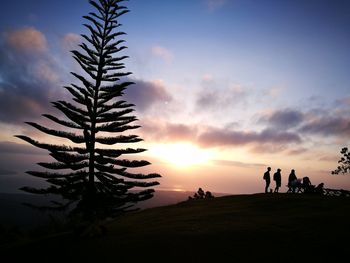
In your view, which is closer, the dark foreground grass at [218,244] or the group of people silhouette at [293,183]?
the dark foreground grass at [218,244]

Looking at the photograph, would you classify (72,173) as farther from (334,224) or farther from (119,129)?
(334,224)

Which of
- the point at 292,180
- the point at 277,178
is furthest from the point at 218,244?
the point at 292,180

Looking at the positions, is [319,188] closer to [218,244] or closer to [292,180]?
[292,180]

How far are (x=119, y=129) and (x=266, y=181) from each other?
9.53 m

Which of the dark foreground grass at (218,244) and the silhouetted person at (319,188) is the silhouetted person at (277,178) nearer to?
the silhouetted person at (319,188)

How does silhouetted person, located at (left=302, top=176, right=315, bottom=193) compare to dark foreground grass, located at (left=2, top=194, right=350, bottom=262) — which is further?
silhouetted person, located at (left=302, top=176, right=315, bottom=193)

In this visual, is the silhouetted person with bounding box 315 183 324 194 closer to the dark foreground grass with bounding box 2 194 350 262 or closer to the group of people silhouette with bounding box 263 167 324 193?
the group of people silhouette with bounding box 263 167 324 193

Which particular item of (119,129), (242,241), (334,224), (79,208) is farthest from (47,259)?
(119,129)

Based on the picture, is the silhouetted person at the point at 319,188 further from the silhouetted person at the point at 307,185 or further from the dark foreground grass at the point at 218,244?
the dark foreground grass at the point at 218,244

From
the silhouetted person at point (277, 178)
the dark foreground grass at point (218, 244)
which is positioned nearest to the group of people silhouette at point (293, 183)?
the silhouetted person at point (277, 178)

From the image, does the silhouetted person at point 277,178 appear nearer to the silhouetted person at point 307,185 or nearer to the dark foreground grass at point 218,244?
the silhouetted person at point 307,185

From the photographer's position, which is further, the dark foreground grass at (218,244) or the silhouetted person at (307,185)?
the silhouetted person at (307,185)

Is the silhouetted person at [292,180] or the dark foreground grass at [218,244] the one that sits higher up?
the silhouetted person at [292,180]

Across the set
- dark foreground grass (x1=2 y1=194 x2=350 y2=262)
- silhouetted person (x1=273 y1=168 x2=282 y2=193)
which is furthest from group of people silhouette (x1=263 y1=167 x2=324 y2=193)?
dark foreground grass (x1=2 y1=194 x2=350 y2=262)
